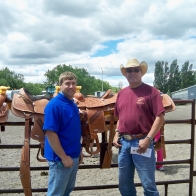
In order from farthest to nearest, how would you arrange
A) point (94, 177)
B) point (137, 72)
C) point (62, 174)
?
point (94, 177) < point (137, 72) < point (62, 174)

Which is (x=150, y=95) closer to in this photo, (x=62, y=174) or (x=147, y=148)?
(x=147, y=148)

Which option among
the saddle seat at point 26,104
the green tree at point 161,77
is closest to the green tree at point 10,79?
the green tree at point 161,77

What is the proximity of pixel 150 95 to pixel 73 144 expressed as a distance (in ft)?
2.71

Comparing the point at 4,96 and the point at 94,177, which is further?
the point at 94,177

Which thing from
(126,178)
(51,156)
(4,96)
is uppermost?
(4,96)

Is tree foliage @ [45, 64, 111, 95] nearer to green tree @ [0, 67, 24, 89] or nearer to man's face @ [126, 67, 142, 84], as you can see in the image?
green tree @ [0, 67, 24, 89]

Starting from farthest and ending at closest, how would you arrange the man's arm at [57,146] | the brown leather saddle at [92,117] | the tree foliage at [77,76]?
1. the tree foliage at [77,76]
2. the brown leather saddle at [92,117]
3. the man's arm at [57,146]

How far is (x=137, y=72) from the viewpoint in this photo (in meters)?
2.54

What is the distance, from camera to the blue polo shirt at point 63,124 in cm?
209

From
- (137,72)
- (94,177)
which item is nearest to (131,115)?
(137,72)

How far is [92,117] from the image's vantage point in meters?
2.85

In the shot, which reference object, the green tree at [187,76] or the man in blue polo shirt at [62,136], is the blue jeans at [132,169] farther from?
the green tree at [187,76]

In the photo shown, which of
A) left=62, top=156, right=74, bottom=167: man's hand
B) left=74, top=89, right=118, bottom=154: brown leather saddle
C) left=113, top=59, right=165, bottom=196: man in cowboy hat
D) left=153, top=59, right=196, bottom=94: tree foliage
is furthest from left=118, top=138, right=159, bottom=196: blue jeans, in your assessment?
left=153, top=59, right=196, bottom=94: tree foliage

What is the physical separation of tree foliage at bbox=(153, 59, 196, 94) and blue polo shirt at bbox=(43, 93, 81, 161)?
191 ft
